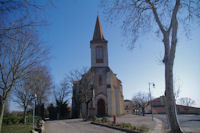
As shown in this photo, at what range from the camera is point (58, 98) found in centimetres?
4362

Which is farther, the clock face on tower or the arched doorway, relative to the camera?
the clock face on tower

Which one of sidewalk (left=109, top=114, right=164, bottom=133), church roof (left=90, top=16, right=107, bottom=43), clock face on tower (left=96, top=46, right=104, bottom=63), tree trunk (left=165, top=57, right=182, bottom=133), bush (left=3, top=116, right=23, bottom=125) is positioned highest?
church roof (left=90, top=16, right=107, bottom=43)

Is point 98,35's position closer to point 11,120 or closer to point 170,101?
point 11,120

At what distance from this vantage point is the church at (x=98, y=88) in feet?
99.0

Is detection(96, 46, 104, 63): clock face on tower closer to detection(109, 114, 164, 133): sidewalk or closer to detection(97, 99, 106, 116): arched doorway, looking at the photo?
detection(97, 99, 106, 116): arched doorway

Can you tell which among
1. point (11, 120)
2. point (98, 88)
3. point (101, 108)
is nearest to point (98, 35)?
point (98, 88)

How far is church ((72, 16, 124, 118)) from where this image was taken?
30.2m

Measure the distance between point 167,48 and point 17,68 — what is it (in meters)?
13.1

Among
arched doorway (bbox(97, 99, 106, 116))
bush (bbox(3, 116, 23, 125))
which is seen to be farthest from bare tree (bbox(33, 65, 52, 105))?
arched doorway (bbox(97, 99, 106, 116))

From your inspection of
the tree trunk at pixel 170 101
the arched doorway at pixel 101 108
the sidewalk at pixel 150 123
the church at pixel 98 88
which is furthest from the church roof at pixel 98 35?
the tree trunk at pixel 170 101

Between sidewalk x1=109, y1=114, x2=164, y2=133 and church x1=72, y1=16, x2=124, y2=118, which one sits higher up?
church x1=72, y1=16, x2=124, y2=118

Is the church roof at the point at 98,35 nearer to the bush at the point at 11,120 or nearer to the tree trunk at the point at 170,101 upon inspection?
the bush at the point at 11,120

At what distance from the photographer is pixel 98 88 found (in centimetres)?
3356

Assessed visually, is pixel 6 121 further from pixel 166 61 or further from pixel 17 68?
pixel 166 61
